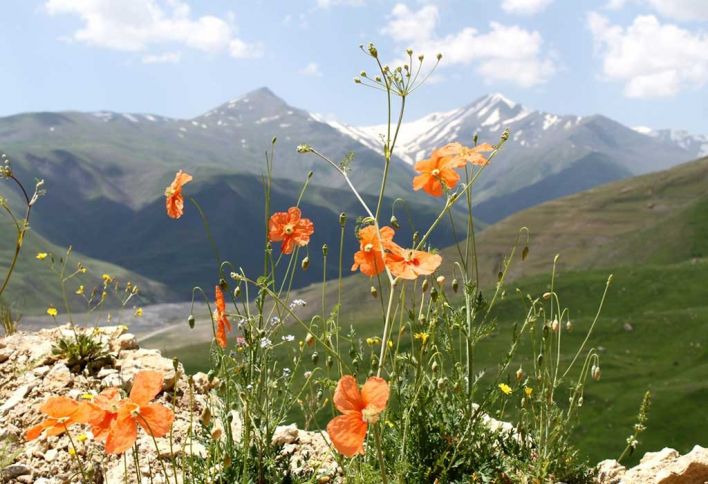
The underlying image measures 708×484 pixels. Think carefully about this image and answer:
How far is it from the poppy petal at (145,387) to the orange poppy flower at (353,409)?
86cm

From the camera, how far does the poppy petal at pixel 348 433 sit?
8.84 feet

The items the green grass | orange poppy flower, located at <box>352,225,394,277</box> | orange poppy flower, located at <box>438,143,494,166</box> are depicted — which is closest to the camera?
orange poppy flower, located at <box>352,225,394,277</box>

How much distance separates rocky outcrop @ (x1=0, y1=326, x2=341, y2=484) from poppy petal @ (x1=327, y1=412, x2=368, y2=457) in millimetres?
753

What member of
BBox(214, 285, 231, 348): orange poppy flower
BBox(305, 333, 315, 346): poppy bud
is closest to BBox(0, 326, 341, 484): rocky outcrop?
BBox(214, 285, 231, 348): orange poppy flower

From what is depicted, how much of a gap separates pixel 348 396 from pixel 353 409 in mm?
84

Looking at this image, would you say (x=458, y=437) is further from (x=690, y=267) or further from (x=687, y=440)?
(x=690, y=267)

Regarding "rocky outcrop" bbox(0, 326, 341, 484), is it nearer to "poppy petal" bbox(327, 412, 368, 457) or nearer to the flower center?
"poppy petal" bbox(327, 412, 368, 457)

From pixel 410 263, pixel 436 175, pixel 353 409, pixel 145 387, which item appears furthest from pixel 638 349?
pixel 145 387

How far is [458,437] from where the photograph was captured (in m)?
4.04

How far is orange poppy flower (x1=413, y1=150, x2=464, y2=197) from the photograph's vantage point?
4164 mm

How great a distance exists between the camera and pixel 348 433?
108 inches

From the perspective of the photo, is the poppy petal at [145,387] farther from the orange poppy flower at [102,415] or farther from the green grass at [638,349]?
the green grass at [638,349]

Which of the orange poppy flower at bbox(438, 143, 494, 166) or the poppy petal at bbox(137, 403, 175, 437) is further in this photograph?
the orange poppy flower at bbox(438, 143, 494, 166)

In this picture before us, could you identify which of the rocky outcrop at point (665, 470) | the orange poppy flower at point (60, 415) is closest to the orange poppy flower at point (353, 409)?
the orange poppy flower at point (60, 415)
